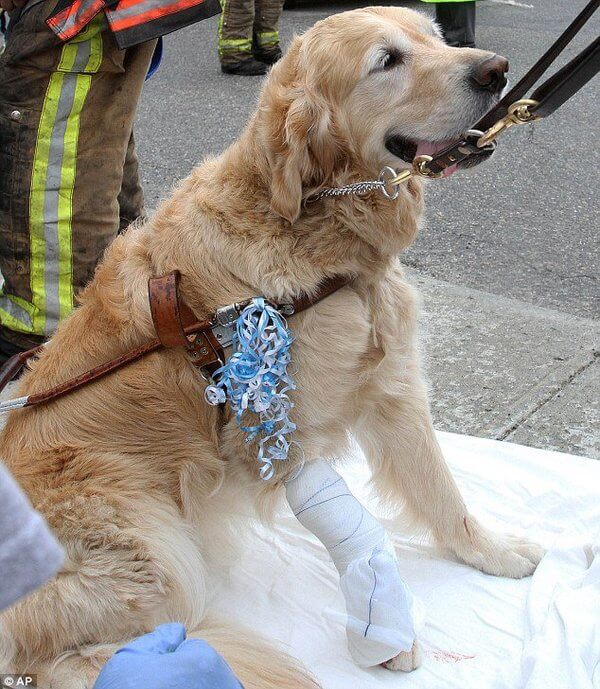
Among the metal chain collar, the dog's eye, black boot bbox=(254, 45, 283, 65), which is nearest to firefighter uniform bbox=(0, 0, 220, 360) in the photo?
the dog's eye

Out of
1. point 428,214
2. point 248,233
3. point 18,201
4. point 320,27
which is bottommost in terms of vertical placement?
point 428,214

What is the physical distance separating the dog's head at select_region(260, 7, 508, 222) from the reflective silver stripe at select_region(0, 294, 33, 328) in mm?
1622

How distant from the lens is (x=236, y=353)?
2.14 m

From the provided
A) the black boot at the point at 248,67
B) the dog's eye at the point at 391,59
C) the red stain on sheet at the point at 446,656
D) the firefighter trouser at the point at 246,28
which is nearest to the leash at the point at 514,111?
the dog's eye at the point at 391,59

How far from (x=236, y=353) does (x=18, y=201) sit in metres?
1.45

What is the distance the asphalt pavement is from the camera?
337cm

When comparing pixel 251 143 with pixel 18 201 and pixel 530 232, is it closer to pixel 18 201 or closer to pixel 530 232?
pixel 18 201

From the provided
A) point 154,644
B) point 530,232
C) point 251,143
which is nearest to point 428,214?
point 530,232

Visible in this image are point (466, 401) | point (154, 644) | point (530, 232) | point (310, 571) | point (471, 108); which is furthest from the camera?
point (530, 232)

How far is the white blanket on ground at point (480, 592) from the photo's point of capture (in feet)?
7.25

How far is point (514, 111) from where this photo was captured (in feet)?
6.21

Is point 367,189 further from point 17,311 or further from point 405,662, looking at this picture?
point 17,311

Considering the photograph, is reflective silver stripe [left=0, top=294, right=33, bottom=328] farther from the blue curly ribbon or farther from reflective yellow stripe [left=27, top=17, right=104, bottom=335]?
the blue curly ribbon

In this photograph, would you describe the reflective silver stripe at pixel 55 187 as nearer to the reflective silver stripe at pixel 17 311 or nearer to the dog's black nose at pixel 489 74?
the reflective silver stripe at pixel 17 311
